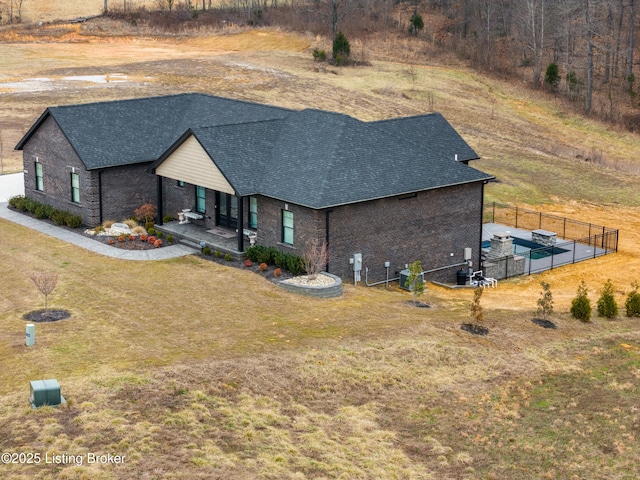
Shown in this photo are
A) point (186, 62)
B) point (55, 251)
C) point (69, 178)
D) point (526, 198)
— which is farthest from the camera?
point (186, 62)

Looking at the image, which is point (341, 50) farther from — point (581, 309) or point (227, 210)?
point (581, 309)

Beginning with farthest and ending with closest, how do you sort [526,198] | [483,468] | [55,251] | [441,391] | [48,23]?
[48,23], [526,198], [55,251], [441,391], [483,468]

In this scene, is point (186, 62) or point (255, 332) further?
point (186, 62)

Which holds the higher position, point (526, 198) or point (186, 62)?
point (186, 62)

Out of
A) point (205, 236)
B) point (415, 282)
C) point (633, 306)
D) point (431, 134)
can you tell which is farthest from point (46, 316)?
point (431, 134)

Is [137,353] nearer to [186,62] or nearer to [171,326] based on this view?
[171,326]

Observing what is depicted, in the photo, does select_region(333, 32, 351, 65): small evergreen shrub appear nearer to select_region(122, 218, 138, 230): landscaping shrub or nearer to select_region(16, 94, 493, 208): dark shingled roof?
select_region(16, 94, 493, 208): dark shingled roof

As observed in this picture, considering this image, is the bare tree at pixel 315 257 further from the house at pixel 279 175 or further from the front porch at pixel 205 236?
the front porch at pixel 205 236

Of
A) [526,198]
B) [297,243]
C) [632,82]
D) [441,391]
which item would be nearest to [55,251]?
[297,243]
